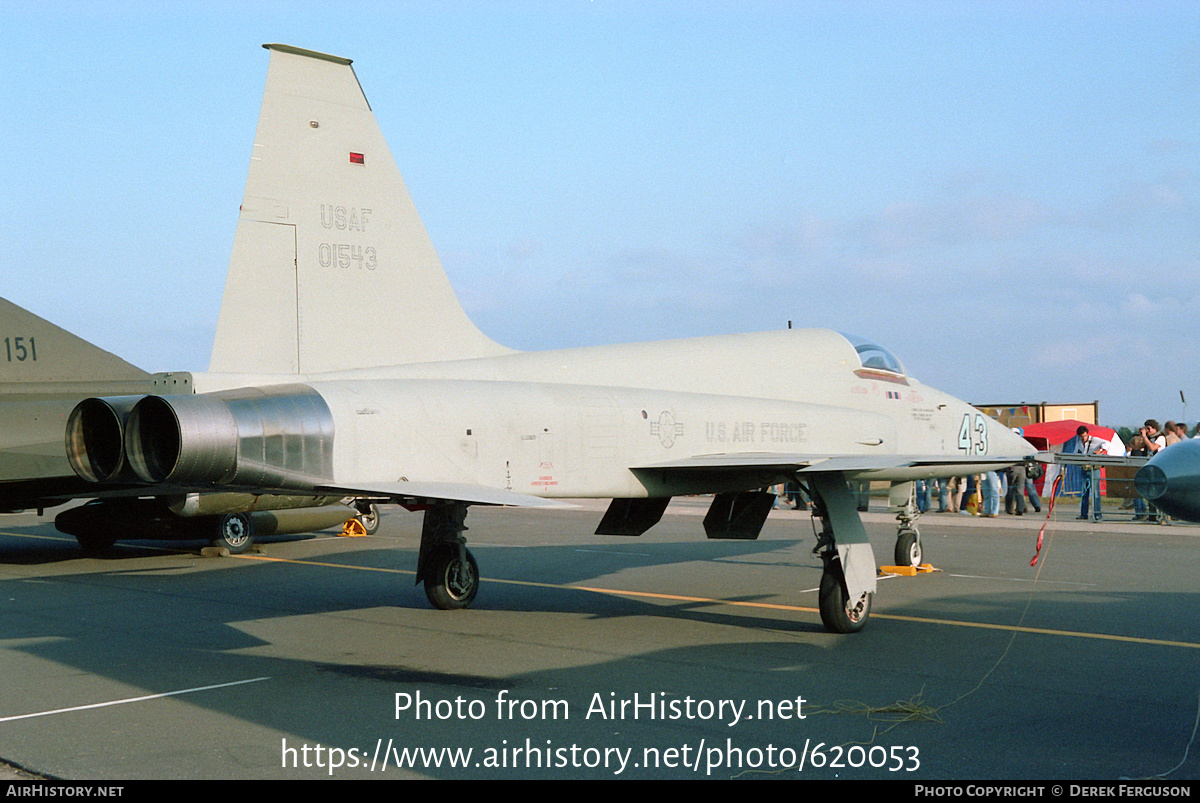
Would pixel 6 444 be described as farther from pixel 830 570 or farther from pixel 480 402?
pixel 830 570

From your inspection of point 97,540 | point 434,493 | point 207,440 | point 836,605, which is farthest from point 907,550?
point 97,540

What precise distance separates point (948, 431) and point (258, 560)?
10.4m

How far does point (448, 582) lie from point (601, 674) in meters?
3.49

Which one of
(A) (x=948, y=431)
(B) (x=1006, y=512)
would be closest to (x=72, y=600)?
(A) (x=948, y=431)

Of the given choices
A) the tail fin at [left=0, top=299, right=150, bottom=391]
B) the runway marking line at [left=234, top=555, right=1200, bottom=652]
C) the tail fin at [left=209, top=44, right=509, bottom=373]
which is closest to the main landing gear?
the tail fin at [left=209, top=44, right=509, bottom=373]

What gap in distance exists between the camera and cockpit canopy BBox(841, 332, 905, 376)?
38.9 feet

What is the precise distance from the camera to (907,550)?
13.7 metres

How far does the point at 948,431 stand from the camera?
12.6 metres

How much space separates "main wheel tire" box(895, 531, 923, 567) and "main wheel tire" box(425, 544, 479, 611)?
6.03m

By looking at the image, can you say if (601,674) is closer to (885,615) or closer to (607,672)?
(607,672)

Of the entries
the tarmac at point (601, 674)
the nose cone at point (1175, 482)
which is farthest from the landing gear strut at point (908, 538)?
the nose cone at point (1175, 482)

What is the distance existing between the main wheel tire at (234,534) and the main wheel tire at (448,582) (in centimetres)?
748

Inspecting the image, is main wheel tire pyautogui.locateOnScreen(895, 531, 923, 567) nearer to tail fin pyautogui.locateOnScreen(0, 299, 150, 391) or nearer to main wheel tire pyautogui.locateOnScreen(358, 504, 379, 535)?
main wheel tire pyautogui.locateOnScreen(358, 504, 379, 535)
